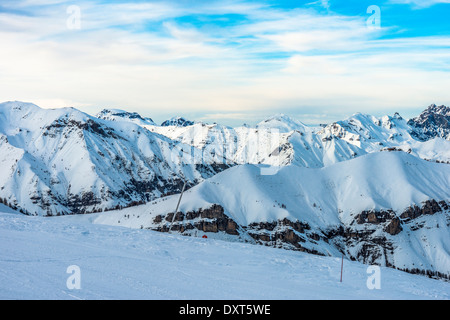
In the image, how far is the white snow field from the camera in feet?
65.9

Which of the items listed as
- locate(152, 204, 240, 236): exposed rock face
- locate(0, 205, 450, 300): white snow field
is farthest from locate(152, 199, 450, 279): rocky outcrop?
locate(0, 205, 450, 300): white snow field

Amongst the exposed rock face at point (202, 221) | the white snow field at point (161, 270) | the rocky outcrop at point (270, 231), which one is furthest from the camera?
the rocky outcrop at point (270, 231)

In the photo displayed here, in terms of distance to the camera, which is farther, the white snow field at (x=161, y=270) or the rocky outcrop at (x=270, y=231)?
the rocky outcrop at (x=270, y=231)

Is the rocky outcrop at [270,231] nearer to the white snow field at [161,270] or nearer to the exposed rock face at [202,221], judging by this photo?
the exposed rock face at [202,221]

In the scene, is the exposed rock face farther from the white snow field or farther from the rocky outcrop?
the white snow field

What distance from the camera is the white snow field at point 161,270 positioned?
2009 cm

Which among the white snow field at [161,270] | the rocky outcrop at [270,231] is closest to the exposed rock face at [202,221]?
the rocky outcrop at [270,231]

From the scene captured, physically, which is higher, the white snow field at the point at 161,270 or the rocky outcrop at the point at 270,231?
the white snow field at the point at 161,270

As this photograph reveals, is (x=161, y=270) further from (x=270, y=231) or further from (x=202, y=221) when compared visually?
(x=270, y=231)

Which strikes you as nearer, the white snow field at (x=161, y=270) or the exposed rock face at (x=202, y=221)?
the white snow field at (x=161, y=270)

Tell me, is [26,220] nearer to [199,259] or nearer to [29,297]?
[199,259]

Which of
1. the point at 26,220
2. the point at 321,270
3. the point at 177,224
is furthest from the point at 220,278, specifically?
the point at 177,224

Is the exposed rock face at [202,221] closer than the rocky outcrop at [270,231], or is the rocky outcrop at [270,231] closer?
the exposed rock face at [202,221]

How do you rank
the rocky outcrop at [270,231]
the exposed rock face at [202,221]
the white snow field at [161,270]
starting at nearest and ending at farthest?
1. the white snow field at [161,270]
2. the exposed rock face at [202,221]
3. the rocky outcrop at [270,231]
